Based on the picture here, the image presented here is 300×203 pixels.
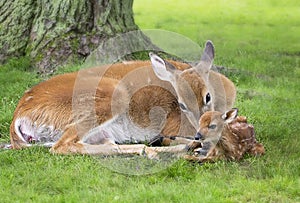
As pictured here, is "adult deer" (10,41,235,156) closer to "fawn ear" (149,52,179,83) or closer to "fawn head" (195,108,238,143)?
"fawn ear" (149,52,179,83)

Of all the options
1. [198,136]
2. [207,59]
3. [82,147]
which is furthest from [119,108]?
[207,59]

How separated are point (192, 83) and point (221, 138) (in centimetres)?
67

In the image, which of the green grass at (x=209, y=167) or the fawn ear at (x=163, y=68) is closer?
the green grass at (x=209, y=167)

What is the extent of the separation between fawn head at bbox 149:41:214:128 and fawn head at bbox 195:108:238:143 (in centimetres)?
23

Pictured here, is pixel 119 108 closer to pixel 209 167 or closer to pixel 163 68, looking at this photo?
pixel 163 68

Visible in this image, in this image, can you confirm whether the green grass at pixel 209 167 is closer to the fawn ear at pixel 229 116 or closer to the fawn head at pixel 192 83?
the fawn ear at pixel 229 116

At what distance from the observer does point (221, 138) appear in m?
6.10

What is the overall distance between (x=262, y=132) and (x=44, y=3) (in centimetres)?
430

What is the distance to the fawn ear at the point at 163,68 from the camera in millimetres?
6629

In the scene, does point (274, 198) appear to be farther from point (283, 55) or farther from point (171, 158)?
point (283, 55)

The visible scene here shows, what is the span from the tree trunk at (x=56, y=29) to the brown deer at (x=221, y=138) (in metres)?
3.89

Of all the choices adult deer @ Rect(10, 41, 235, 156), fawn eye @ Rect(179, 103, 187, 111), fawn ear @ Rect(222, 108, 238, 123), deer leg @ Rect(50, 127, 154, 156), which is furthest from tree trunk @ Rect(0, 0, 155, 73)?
fawn ear @ Rect(222, 108, 238, 123)

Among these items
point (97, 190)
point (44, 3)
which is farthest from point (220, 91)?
point (44, 3)

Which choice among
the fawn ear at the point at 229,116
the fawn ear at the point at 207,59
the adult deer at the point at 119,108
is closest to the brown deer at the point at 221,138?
the fawn ear at the point at 229,116
